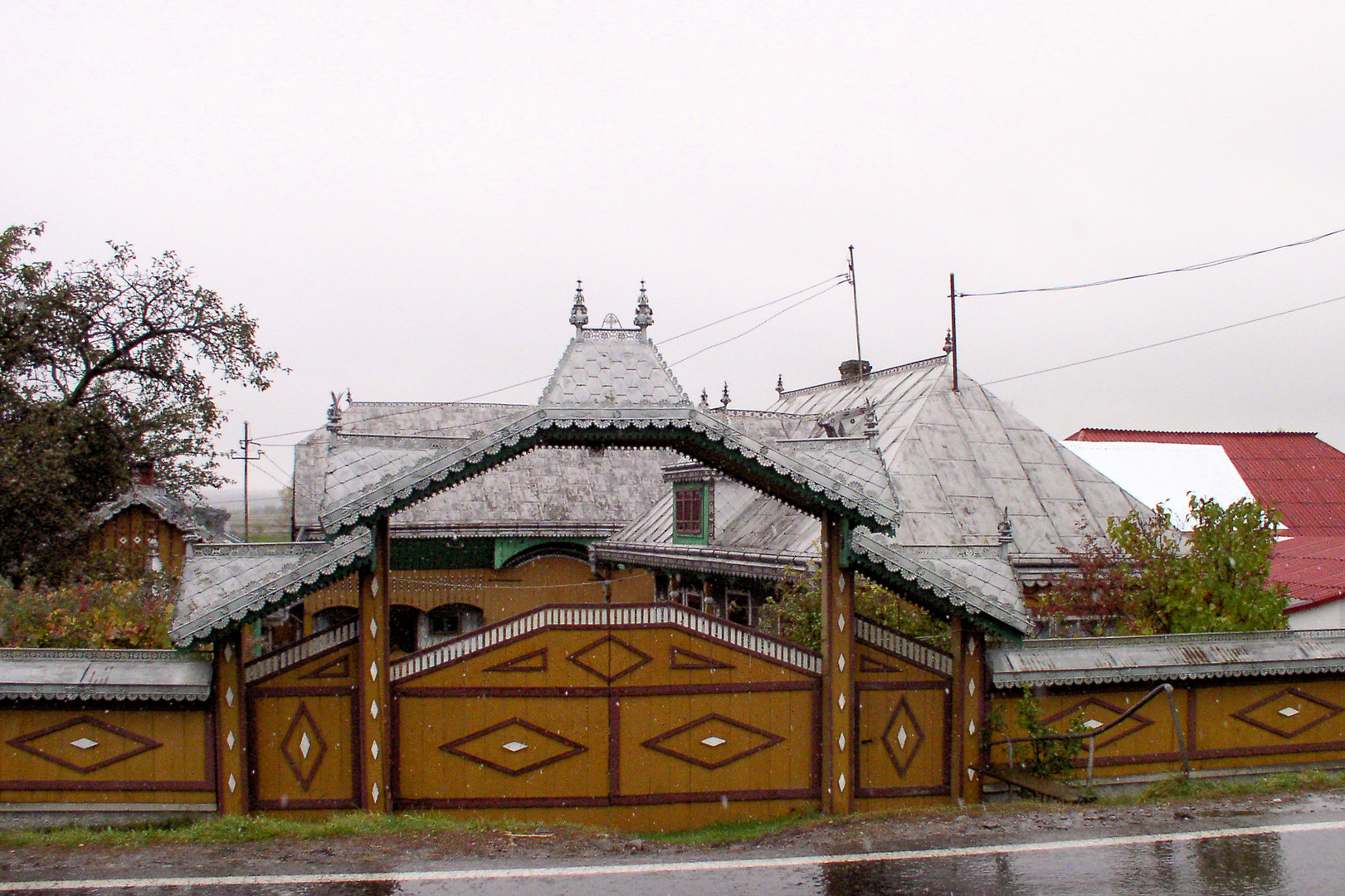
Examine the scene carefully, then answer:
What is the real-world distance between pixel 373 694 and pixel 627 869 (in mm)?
3778

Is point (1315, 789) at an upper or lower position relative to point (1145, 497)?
lower

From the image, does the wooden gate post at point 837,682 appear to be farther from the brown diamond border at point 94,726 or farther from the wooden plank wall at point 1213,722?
the brown diamond border at point 94,726

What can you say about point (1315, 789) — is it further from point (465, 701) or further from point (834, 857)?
point (465, 701)

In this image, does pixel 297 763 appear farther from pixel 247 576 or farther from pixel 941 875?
pixel 941 875

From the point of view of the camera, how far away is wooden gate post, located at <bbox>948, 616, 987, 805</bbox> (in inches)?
458

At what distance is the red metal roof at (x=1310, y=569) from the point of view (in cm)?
2041

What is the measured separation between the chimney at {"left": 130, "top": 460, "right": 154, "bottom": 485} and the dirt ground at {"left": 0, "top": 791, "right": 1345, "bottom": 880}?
19.8m

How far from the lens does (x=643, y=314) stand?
1205cm

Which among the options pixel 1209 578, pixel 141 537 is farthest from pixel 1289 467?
pixel 141 537

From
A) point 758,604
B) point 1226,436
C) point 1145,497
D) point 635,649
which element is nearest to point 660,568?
point 758,604

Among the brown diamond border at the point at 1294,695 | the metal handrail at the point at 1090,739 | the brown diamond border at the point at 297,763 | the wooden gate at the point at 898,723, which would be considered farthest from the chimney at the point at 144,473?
the brown diamond border at the point at 1294,695

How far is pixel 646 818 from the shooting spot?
11.5m

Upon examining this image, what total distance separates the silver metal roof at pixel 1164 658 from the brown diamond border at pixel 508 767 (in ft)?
15.9

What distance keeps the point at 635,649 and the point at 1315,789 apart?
7.59 meters
